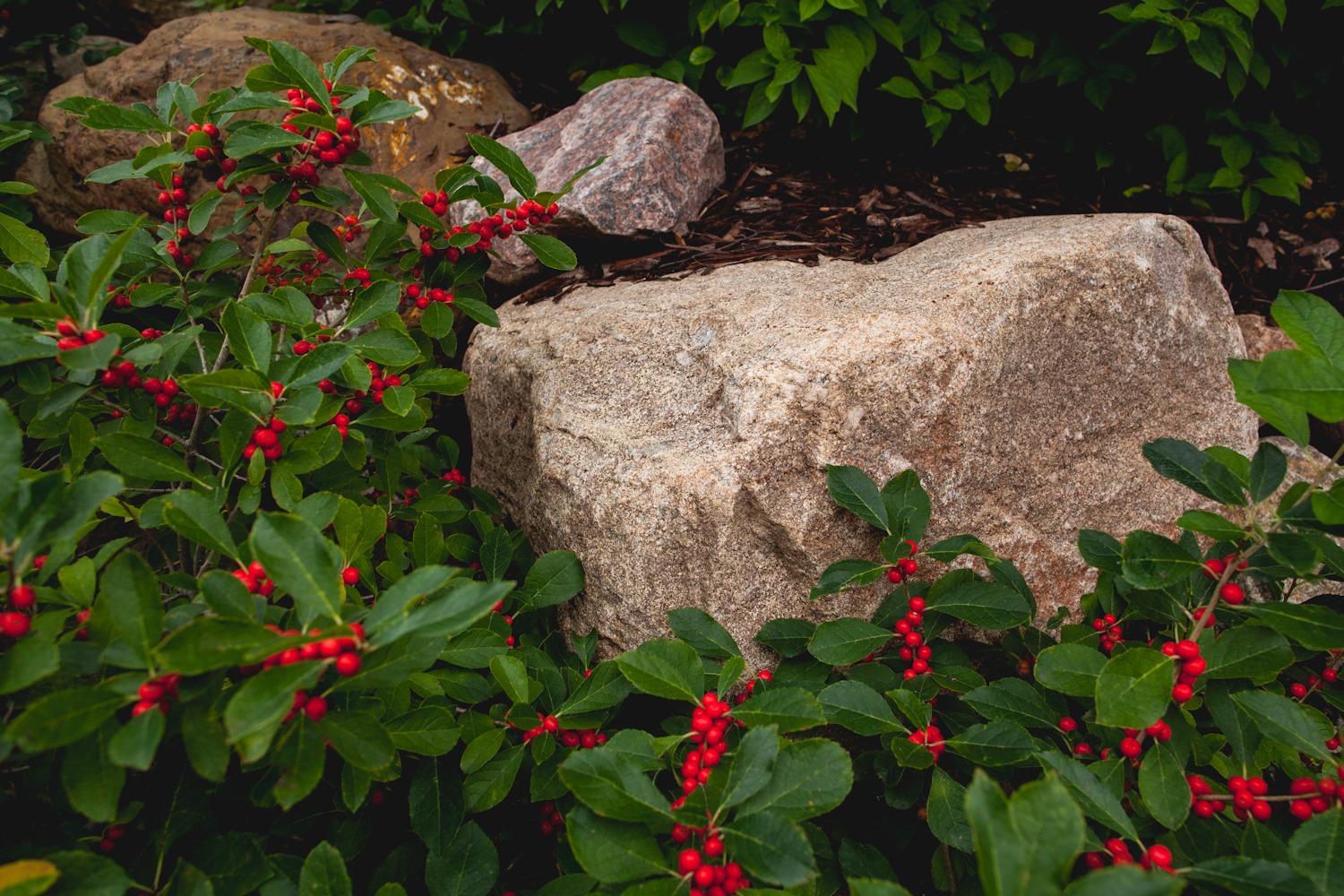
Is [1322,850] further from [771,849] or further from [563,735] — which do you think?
[563,735]

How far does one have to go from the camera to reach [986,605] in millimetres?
1688

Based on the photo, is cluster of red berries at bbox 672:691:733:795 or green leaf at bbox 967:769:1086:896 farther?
cluster of red berries at bbox 672:691:733:795

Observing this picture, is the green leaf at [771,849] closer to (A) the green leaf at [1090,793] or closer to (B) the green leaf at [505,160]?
(A) the green leaf at [1090,793]

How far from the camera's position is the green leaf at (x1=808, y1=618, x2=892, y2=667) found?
1.65 meters

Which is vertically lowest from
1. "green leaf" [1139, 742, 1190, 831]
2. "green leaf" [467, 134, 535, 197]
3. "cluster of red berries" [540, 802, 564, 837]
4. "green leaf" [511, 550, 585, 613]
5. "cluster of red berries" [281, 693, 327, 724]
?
"cluster of red berries" [540, 802, 564, 837]

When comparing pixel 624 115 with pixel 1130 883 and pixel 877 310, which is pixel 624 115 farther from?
pixel 1130 883

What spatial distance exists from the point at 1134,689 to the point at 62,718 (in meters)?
1.58

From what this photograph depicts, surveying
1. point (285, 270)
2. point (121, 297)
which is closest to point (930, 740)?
point (121, 297)

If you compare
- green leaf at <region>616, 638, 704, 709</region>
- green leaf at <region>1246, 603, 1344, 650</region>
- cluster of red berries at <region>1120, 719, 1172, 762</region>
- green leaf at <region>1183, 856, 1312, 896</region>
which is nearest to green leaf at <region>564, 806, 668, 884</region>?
green leaf at <region>616, 638, 704, 709</region>

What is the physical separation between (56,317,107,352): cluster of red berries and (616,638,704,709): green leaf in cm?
106

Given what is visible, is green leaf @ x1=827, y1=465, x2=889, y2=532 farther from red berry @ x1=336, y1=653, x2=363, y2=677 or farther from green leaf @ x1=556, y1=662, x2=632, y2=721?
red berry @ x1=336, y1=653, x2=363, y2=677

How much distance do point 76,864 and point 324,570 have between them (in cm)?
52

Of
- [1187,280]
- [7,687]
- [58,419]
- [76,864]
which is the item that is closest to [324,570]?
[7,687]

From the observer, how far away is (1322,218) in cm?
352
